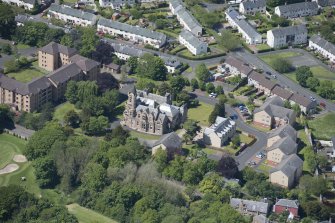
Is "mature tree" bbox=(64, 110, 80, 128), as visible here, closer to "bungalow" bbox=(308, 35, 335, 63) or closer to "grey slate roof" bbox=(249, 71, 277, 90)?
"grey slate roof" bbox=(249, 71, 277, 90)

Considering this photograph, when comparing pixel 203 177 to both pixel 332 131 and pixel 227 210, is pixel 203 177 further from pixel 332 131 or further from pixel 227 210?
pixel 332 131

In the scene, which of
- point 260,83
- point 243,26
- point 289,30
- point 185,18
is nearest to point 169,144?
point 260,83

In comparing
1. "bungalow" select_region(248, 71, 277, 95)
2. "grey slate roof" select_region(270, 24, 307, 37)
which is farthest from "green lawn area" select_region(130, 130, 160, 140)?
A: "grey slate roof" select_region(270, 24, 307, 37)

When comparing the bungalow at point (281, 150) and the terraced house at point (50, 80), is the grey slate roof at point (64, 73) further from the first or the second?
the bungalow at point (281, 150)

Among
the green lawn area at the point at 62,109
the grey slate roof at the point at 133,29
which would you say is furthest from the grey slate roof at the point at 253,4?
the green lawn area at the point at 62,109

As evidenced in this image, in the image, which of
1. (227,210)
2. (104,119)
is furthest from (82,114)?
(227,210)

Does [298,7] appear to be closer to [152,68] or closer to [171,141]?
[152,68]

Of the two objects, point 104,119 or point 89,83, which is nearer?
point 104,119

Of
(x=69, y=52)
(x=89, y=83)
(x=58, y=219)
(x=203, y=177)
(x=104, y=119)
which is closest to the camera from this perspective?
(x=58, y=219)
